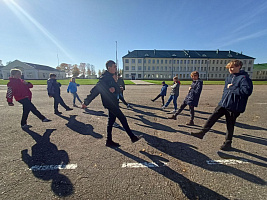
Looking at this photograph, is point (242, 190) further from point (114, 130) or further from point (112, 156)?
point (114, 130)

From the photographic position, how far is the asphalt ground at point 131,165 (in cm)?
186

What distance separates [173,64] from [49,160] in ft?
211

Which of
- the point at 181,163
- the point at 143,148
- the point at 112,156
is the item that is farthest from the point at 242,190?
the point at 112,156

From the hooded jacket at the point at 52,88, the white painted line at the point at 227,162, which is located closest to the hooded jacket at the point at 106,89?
the white painted line at the point at 227,162

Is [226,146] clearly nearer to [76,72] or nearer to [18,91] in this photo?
[18,91]

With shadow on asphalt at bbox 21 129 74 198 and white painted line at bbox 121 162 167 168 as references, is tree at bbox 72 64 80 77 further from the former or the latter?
white painted line at bbox 121 162 167 168

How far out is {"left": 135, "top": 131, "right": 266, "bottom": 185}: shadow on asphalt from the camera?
2.16m

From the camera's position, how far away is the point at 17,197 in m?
1.77

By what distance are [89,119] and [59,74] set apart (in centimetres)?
8489

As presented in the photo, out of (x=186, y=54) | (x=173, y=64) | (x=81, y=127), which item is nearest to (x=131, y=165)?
(x=81, y=127)

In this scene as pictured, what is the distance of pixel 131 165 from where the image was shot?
7.95 feet

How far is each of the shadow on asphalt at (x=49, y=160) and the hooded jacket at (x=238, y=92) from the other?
343 cm

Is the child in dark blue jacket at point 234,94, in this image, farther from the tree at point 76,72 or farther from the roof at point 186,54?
the tree at point 76,72

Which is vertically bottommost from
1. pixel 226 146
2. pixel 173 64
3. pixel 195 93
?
pixel 226 146
